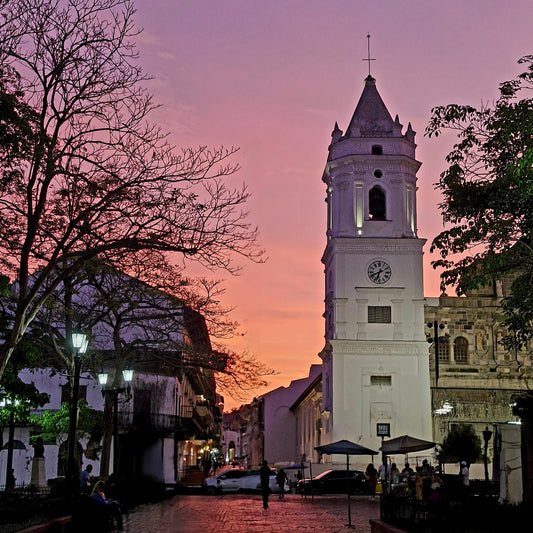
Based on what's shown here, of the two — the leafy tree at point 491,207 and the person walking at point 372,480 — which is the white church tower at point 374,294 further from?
the leafy tree at point 491,207

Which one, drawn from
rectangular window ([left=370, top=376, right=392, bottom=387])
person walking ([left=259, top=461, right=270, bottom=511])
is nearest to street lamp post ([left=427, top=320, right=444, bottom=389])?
rectangular window ([left=370, top=376, right=392, bottom=387])

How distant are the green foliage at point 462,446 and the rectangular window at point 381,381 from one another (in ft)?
15.4

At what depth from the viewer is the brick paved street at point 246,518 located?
66.5ft

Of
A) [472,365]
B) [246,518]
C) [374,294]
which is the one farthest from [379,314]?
[246,518]

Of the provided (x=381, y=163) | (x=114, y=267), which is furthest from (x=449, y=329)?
(x=114, y=267)

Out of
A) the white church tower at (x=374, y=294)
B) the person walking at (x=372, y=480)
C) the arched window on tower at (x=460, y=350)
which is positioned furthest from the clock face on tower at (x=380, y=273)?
the person walking at (x=372, y=480)

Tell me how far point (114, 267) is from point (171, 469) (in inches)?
1405

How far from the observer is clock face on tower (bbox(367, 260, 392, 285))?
180ft

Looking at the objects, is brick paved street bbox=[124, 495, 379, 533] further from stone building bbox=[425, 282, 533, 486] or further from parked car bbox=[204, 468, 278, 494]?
stone building bbox=[425, 282, 533, 486]

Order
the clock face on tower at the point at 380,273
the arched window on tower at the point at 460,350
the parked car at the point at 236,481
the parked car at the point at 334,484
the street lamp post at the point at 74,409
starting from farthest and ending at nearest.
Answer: the arched window on tower at the point at 460,350 → the clock face on tower at the point at 380,273 → the parked car at the point at 236,481 → the parked car at the point at 334,484 → the street lamp post at the point at 74,409

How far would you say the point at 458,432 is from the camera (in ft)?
170

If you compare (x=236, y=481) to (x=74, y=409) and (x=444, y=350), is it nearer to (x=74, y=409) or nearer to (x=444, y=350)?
(x=444, y=350)

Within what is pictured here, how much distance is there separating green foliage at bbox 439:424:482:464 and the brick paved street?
773 inches

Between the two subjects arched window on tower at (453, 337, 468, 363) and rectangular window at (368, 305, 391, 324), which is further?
arched window on tower at (453, 337, 468, 363)
